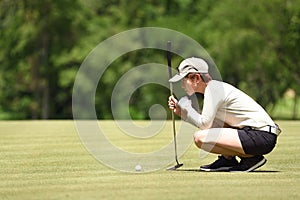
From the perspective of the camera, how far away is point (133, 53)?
205ft

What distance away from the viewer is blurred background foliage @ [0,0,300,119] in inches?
2221

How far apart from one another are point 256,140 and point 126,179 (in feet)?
5.52

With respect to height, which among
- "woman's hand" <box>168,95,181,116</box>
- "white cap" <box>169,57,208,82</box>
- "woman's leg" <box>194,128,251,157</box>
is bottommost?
"woman's leg" <box>194,128,251,157</box>

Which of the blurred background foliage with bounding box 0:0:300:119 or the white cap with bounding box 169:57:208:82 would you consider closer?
the white cap with bounding box 169:57:208:82

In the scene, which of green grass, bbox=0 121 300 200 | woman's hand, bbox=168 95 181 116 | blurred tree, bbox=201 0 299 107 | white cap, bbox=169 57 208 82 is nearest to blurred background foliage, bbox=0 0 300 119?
blurred tree, bbox=201 0 299 107

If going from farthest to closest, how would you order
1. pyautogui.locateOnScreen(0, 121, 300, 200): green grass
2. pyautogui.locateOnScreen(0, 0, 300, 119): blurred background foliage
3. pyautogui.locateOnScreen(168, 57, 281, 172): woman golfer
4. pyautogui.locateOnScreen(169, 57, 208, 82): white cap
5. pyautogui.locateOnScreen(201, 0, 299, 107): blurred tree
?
pyautogui.locateOnScreen(0, 0, 300, 119): blurred background foliage, pyautogui.locateOnScreen(201, 0, 299, 107): blurred tree, pyautogui.locateOnScreen(169, 57, 208, 82): white cap, pyautogui.locateOnScreen(168, 57, 281, 172): woman golfer, pyautogui.locateOnScreen(0, 121, 300, 200): green grass

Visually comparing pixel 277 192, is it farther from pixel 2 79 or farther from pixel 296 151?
pixel 2 79

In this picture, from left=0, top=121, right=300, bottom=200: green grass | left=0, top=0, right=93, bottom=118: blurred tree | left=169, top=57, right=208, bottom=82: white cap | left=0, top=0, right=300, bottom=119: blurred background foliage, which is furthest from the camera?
left=0, top=0, right=93, bottom=118: blurred tree

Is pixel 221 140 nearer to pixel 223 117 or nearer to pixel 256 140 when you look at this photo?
pixel 223 117

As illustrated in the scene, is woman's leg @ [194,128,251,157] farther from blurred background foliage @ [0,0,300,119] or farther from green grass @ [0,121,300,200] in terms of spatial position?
blurred background foliage @ [0,0,300,119]

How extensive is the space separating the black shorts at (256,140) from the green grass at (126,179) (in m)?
0.32

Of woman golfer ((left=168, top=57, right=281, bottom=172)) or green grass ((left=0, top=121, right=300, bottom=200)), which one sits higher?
woman golfer ((left=168, top=57, right=281, bottom=172))

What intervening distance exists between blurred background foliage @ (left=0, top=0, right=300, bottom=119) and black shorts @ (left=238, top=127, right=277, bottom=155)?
44516 mm

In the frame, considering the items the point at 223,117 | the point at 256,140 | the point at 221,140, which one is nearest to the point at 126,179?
the point at 221,140
